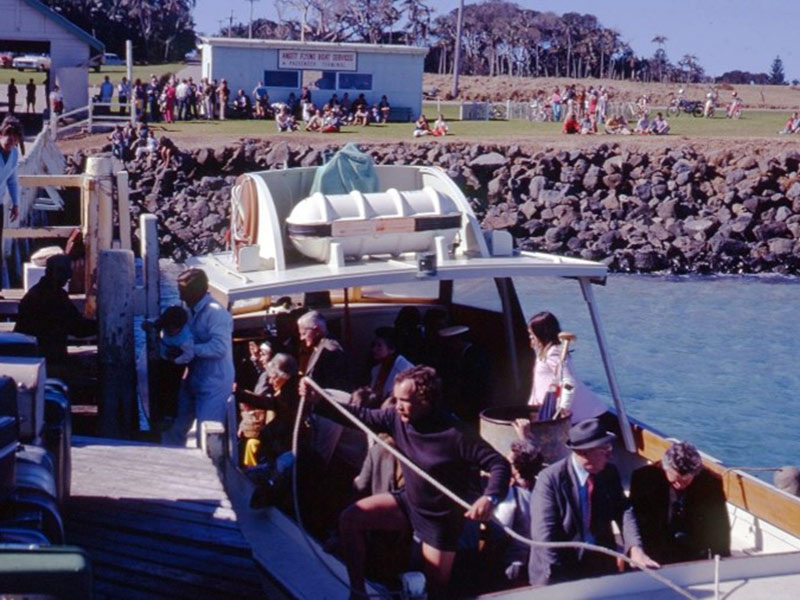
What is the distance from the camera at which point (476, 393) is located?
8.10 metres

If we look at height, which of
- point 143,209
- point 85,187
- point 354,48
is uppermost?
point 354,48

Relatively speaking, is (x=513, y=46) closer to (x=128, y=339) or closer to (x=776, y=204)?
(x=776, y=204)

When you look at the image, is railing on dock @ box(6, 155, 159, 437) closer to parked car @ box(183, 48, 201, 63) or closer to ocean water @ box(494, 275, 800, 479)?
ocean water @ box(494, 275, 800, 479)

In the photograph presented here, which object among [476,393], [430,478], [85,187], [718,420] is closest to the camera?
[430,478]

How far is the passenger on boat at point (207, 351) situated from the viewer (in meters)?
7.57

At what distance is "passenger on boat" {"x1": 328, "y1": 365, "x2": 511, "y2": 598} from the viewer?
529cm

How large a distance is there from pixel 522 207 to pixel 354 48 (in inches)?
475

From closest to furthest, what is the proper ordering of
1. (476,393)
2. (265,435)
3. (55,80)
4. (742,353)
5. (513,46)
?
(265,435) → (476,393) → (742,353) → (55,80) → (513,46)

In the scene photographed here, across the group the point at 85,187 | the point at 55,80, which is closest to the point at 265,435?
the point at 85,187

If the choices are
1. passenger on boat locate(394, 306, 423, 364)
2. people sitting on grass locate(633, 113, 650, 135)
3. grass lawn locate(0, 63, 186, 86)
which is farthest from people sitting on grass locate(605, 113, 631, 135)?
passenger on boat locate(394, 306, 423, 364)

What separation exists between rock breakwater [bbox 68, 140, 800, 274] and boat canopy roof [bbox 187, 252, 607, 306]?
2413cm

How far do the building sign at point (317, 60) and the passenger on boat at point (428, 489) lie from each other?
128 feet

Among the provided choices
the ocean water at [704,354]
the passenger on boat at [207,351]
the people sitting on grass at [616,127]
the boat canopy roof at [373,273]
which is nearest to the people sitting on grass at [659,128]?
the people sitting on grass at [616,127]

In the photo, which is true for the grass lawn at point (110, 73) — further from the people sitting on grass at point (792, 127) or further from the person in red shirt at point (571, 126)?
the people sitting on grass at point (792, 127)
